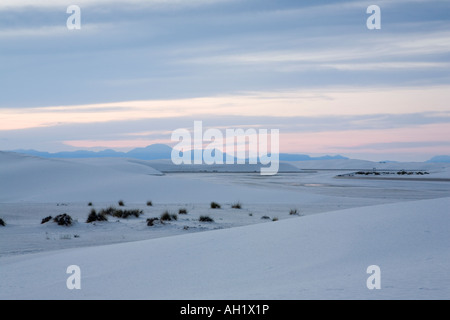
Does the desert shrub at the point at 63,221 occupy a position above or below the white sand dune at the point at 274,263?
below

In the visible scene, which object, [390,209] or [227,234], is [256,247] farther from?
[390,209]

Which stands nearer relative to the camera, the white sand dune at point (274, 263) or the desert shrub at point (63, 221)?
the white sand dune at point (274, 263)

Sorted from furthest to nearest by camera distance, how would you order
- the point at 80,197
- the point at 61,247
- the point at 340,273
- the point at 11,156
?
the point at 11,156, the point at 80,197, the point at 61,247, the point at 340,273

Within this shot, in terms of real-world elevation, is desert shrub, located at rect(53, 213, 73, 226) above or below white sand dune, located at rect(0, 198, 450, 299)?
below

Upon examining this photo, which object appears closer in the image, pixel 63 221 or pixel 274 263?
pixel 274 263

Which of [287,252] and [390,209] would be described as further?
[390,209]

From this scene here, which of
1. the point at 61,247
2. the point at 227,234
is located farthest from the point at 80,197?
the point at 227,234

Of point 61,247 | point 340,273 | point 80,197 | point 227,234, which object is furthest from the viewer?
point 80,197

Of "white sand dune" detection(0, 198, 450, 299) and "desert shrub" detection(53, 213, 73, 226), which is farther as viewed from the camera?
"desert shrub" detection(53, 213, 73, 226)

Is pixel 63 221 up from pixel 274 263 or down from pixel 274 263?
down
